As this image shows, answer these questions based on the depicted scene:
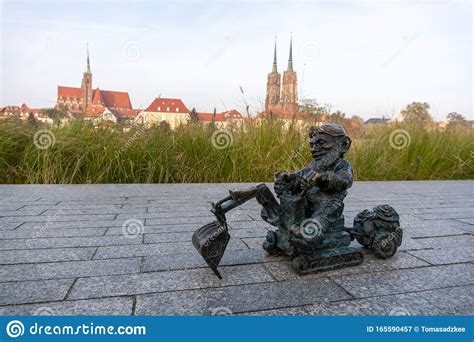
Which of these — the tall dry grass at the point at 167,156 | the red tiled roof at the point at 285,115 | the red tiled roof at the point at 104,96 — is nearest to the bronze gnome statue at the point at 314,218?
the tall dry grass at the point at 167,156

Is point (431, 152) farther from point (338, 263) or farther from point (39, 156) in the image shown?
point (39, 156)

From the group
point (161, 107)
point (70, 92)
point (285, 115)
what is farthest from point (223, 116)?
point (70, 92)

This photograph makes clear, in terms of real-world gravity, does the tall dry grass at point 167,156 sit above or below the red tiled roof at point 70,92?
below

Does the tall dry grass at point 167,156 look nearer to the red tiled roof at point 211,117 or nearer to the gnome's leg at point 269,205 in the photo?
the red tiled roof at point 211,117

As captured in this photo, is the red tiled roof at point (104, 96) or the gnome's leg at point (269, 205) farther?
the red tiled roof at point (104, 96)

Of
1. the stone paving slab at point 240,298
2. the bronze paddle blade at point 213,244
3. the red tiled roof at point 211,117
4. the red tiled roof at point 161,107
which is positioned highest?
the red tiled roof at point 161,107

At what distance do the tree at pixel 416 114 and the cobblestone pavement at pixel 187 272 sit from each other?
616 centimetres

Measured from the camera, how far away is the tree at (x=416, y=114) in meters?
9.19

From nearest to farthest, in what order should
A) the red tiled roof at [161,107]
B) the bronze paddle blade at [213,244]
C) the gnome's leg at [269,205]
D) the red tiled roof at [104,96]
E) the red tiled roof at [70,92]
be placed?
the bronze paddle blade at [213,244]
the gnome's leg at [269,205]
the red tiled roof at [161,107]
the red tiled roof at [104,96]
the red tiled roof at [70,92]

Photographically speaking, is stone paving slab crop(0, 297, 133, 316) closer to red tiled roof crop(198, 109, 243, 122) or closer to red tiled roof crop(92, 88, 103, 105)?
red tiled roof crop(198, 109, 243, 122)

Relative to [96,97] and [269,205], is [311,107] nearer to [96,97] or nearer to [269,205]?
[269,205]

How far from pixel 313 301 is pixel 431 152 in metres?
7.47

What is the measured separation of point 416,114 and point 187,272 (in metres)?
9.44

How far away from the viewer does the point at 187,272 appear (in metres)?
2.03
